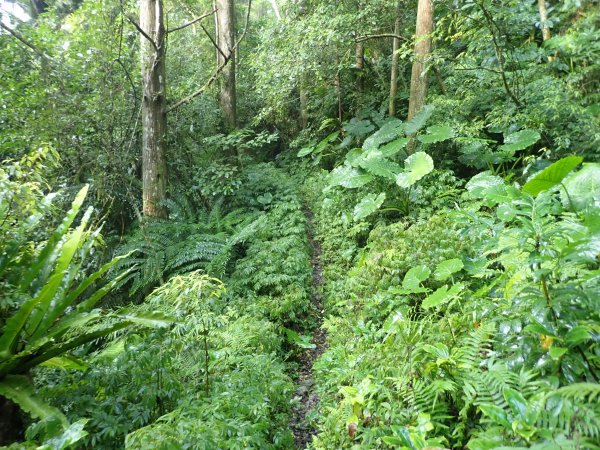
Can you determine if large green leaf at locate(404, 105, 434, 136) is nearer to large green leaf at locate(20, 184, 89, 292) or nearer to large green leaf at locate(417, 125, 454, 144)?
large green leaf at locate(417, 125, 454, 144)

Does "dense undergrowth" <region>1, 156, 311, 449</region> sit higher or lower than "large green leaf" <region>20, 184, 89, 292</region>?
lower

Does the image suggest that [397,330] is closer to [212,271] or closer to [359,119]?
[212,271]

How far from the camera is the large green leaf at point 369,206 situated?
202 inches

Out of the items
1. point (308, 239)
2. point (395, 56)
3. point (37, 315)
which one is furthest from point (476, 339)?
point (395, 56)

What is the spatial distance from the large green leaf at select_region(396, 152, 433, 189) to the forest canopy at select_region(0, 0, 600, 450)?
0.03 meters

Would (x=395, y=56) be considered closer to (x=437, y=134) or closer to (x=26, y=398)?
(x=437, y=134)

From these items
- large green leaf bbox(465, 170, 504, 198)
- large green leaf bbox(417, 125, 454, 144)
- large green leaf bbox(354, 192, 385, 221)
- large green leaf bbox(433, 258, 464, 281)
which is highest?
large green leaf bbox(417, 125, 454, 144)

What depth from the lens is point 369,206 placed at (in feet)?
17.1

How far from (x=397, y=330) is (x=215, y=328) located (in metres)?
1.53

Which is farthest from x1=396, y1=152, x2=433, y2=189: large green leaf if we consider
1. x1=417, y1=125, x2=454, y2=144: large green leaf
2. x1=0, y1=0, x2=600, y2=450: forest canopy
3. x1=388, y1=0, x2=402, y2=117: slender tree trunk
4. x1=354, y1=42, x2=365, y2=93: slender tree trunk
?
x1=354, y1=42, x2=365, y2=93: slender tree trunk

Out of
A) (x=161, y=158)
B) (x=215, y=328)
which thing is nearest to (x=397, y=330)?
(x=215, y=328)

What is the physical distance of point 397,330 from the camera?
9.30ft

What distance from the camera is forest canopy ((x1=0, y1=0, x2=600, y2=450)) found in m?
1.90

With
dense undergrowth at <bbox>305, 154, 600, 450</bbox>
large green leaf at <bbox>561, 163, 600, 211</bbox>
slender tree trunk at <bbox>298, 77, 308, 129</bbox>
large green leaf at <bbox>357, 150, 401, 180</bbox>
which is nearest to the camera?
dense undergrowth at <bbox>305, 154, 600, 450</bbox>
